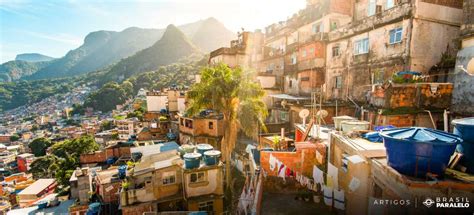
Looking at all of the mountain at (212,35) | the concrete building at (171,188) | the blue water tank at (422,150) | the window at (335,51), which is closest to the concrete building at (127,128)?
the concrete building at (171,188)

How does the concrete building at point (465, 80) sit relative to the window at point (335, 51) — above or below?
below

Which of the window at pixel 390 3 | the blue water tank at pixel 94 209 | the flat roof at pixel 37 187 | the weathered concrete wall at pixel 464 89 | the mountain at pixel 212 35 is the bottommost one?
the flat roof at pixel 37 187

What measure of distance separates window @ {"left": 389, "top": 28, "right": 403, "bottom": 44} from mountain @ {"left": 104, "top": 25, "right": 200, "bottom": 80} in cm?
13020

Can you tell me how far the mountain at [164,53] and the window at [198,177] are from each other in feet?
421

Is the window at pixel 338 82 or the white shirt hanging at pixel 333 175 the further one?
the window at pixel 338 82

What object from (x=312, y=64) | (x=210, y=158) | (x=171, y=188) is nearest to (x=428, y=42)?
(x=312, y=64)

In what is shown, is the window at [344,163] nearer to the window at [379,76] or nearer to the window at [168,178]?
the window at [379,76]

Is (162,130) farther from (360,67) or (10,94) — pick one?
(10,94)

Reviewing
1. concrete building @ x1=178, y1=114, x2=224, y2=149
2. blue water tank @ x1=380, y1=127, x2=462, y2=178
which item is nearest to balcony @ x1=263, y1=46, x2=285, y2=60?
concrete building @ x1=178, y1=114, x2=224, y2=149

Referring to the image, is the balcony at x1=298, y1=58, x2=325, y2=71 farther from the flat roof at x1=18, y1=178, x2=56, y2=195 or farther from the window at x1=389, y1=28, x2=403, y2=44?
the flat roof at x1=18, y1=178, x2=56, y2=195

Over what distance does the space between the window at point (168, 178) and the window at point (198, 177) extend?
5.20 feet

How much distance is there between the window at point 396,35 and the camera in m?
17.4

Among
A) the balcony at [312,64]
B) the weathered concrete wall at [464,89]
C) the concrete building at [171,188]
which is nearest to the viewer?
the weathered concrete wall at [464,89]

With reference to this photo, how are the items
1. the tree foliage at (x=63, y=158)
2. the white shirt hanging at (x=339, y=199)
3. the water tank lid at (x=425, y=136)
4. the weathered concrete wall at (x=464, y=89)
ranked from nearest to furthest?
1. the water tank lid at (x=425, y=136)
2. the white shirt hanging at (x=339, y=199)
3. the weathered concrete wall at (x=464, y=89)
4. the tree foliage at (x=63, y=158)
